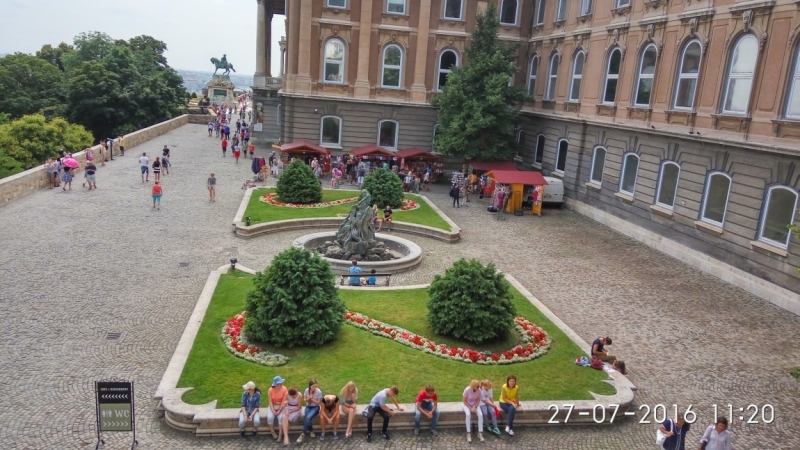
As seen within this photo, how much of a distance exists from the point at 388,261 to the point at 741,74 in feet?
46.1

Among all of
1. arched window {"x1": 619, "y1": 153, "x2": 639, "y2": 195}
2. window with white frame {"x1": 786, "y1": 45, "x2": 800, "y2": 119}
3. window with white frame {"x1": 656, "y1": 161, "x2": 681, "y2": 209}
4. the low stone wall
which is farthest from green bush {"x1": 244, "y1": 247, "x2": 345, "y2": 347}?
arched window {"x1": 619, "y1": 153, "x2": 639, "y2": 195}

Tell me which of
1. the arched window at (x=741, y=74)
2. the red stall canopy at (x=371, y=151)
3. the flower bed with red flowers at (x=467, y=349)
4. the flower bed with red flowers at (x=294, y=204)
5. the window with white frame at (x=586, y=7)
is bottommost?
the flower bed with red flowers at (x=467, y=349)

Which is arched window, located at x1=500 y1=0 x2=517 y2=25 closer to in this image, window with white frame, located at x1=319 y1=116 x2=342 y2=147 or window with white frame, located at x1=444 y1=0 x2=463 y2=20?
window with white frame, located at x1=444 y1=0 x2=463 y2=20

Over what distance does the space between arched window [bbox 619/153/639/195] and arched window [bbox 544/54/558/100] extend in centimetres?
868

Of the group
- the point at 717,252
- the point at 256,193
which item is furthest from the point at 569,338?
the point at 256,193

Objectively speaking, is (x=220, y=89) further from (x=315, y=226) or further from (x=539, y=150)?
(x=315, y=226)

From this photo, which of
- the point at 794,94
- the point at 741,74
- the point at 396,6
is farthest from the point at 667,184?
the point at 396,6

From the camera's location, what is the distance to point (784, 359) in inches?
596

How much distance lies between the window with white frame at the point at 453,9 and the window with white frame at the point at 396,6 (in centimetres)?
271

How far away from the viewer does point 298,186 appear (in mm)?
28984

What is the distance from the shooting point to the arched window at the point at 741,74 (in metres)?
21.1

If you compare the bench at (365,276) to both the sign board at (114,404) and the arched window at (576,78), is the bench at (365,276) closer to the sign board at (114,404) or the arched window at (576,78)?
the sign board at (114,404)

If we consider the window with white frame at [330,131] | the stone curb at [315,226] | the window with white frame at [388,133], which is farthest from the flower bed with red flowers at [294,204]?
the window with white frame at [388,133]

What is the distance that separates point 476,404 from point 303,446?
10.7ft
